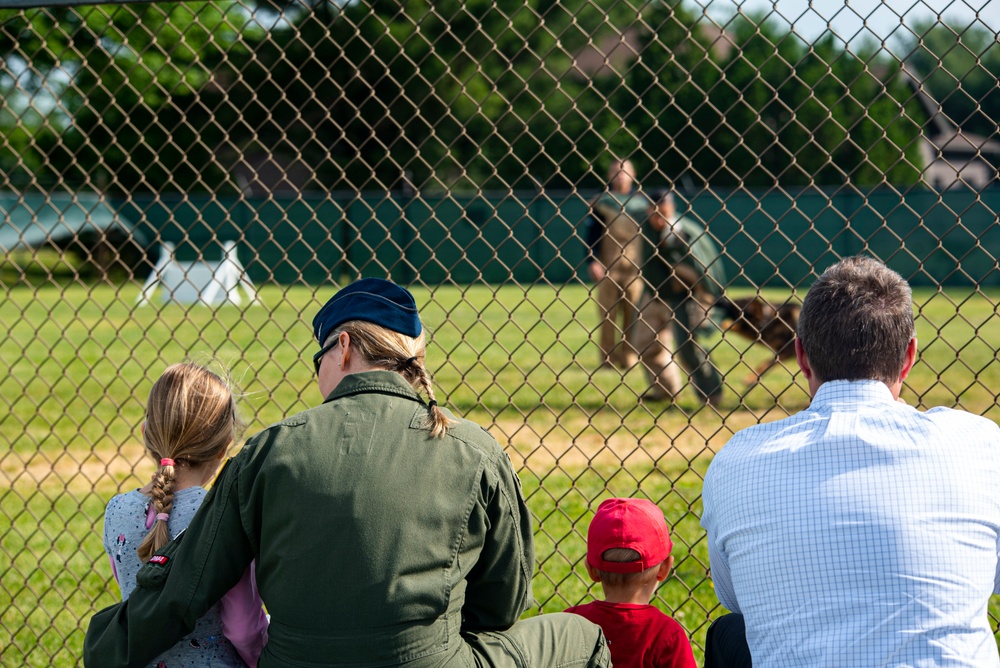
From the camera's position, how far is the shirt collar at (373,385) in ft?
6.37

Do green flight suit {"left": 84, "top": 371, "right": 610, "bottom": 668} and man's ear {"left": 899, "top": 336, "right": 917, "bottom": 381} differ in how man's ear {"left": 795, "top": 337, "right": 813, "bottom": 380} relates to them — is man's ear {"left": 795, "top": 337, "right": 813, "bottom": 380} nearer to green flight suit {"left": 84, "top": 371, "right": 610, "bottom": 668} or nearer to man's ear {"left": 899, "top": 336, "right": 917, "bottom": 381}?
man's ear {"left": 899, "top": 336, "right": 917, "bottom": 381}

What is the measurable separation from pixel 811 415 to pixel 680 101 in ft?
66.1

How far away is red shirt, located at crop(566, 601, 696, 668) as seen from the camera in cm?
218

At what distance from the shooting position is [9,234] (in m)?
24.0

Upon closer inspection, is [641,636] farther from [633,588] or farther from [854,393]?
[854,393]

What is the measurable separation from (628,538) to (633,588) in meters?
0.14

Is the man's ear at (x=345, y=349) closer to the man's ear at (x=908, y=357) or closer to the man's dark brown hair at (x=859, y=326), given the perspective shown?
the man's dark brown hair at (x=859, y=326)

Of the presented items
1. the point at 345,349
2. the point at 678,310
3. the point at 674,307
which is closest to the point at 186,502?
the point at 345,349

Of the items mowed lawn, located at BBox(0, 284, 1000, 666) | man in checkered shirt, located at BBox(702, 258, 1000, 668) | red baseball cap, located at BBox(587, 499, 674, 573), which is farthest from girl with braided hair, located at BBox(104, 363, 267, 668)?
man in checkered shirt, located at BBox(702, 258, 1000, 668)

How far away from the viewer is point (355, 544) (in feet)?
5.86

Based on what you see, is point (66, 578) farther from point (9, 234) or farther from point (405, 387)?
point (9, 234)

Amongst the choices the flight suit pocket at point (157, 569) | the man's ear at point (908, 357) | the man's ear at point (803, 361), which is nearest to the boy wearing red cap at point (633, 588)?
the man's ear at point (803, 361)

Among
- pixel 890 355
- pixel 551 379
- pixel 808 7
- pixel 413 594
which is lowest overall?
pixel 413 594

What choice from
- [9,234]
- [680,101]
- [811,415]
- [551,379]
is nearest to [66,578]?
[811,415]
